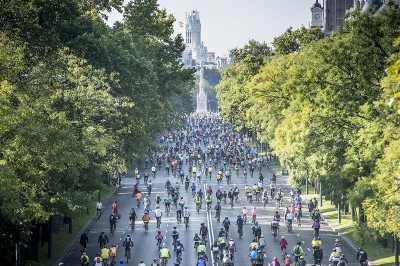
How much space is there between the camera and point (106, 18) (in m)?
69.4

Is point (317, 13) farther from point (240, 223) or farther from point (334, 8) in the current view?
point (240, 223)

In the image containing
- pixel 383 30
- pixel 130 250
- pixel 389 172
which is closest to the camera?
pixel 389 172

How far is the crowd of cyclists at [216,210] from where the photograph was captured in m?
37.9

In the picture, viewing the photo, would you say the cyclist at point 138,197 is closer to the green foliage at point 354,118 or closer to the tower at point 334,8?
the green foliage at point 354,118

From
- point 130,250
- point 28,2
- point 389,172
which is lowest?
point 130,250

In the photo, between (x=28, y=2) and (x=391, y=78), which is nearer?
(x=391, y=78)

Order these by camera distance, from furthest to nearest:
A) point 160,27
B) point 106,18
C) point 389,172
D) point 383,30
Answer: point 160,27
point 106,18
point 383,30
point 389,172

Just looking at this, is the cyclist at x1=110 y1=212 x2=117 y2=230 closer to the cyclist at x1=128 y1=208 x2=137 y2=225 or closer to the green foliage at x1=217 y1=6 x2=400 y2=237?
the cyclist at x1=128 y1=208 x2=137 y2=225

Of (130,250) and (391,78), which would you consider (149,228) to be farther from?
(391,78)

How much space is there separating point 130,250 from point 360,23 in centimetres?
1504

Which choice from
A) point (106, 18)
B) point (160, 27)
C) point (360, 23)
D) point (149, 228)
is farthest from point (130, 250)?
point (160, 27)

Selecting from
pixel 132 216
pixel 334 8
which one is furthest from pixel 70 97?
pixel 334 8

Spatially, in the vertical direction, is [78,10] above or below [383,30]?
above

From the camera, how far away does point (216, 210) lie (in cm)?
5231
